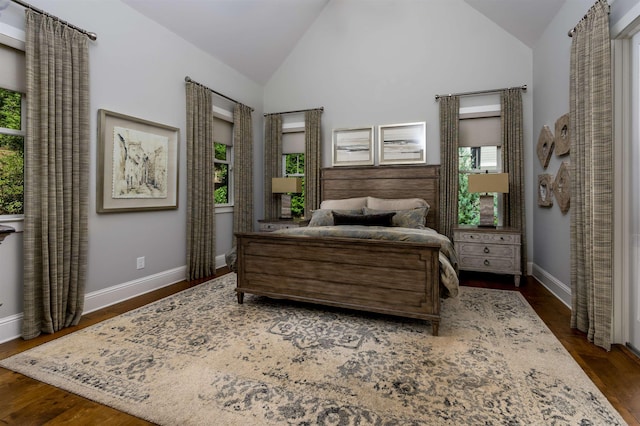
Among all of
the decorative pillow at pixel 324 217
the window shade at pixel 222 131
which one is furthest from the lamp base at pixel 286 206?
the window shade at pixel 222 131

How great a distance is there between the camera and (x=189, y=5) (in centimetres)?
357

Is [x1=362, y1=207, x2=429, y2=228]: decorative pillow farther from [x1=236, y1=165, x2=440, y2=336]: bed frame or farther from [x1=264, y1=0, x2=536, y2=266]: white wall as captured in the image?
[x1=236, y1=165, x2=440, y2=336]: bed frame

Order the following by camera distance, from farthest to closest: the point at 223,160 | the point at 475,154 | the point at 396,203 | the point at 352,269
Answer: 1. the point at 223,160
2. the point at 475,154
3. the point at 396,203
4. the point at 352,269

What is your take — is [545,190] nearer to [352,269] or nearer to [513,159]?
[513,159]

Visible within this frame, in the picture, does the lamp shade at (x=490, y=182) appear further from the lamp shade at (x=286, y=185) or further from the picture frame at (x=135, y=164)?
the picture frame at (x=135, y=164)

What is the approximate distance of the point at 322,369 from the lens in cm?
190

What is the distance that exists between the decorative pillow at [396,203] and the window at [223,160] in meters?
2.16

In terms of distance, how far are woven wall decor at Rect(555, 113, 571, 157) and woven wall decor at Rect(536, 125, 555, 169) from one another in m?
0.22

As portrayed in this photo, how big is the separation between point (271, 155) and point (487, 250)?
11.6ft

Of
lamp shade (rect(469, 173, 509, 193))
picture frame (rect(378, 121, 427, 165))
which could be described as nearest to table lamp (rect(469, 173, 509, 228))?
lamp shade (rect(469, 173, 509, 193))

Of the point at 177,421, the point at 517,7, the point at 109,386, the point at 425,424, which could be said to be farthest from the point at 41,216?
the point at 517,7

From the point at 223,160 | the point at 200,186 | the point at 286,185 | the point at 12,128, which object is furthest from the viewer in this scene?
the point at 286,185

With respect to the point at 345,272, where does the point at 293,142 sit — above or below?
above

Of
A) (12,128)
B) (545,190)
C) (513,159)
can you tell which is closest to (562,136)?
(545,190)
